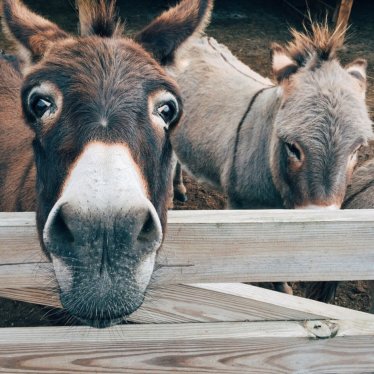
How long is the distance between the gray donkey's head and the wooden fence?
0.96 metres

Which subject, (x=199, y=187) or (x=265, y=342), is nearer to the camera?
(x=265, y=342)

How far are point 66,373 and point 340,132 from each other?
174 cm

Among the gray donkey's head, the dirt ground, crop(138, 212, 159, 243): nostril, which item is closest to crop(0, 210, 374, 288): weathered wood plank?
crop(138, 212, 159, 243): nostril

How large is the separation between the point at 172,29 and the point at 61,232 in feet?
3.18

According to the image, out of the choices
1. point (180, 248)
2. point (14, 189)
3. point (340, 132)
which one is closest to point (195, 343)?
point (180, 248)

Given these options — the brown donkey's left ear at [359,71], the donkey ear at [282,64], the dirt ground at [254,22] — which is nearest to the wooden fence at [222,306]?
the donkey ear at [282,64]

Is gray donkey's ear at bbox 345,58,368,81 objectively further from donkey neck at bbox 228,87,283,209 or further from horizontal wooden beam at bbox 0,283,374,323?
horizontal wooden beam at bbox 0,283,374,323

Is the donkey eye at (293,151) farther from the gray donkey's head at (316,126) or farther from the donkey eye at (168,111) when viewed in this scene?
the donkey eye at (168,111)

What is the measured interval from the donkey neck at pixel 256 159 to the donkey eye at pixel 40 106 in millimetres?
1731

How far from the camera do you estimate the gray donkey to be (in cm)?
251

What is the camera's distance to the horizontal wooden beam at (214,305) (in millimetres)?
1628

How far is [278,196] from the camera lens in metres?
2.95

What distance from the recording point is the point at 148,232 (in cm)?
121

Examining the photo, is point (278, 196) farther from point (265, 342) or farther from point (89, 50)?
point (89, 50)
